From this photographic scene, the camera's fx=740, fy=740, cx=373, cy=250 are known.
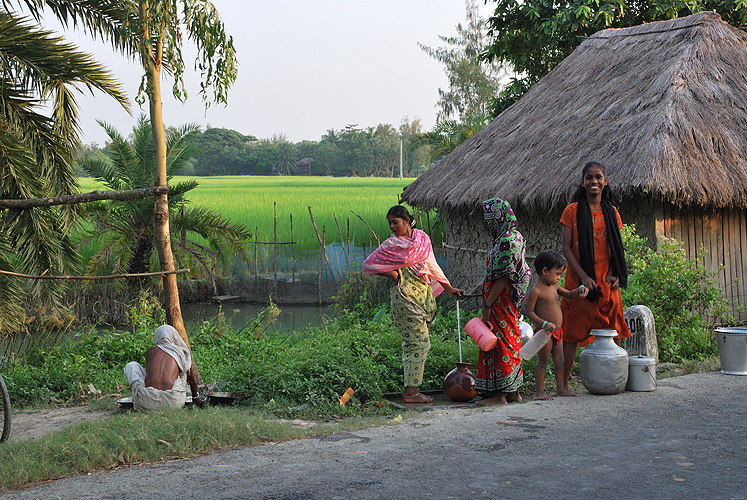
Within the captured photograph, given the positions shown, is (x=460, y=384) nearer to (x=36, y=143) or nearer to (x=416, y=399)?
(x=416, y=399)

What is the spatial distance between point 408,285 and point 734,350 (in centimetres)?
258

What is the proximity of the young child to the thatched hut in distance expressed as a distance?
8.33ft

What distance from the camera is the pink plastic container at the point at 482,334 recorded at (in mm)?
4973

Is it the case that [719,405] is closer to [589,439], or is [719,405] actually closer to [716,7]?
[589,439]

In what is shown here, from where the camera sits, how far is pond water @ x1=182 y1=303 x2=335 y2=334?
13352 millimetres

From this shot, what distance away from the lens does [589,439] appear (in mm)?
4039

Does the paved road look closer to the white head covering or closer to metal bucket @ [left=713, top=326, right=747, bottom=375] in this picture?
metal bucket @ [left=713, top=326, right=747, bottom=375]

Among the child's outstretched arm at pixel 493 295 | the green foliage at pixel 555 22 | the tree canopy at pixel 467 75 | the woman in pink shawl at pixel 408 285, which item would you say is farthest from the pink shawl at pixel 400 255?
the tree canopy at pixel 467 75

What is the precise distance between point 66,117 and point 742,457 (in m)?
6.88

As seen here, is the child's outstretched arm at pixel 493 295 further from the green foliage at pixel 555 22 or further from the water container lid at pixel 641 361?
the green foliage at pixel 555 22

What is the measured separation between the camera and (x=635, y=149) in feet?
24.9

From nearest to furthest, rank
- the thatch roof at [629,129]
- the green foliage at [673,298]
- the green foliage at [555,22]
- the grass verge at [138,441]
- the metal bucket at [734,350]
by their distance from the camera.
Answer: the grass verge at [138,441], the metal bucket at [734,350], the green foliage at [673,298], the thatch roof at [629,129], the green foliage at [555,22]

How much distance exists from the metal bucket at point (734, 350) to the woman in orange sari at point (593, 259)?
101 centimetres

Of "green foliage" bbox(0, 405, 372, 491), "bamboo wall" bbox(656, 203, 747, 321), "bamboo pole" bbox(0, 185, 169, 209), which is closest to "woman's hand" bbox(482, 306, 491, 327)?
"green foliage" bbox(0, 405, 372, 491)
